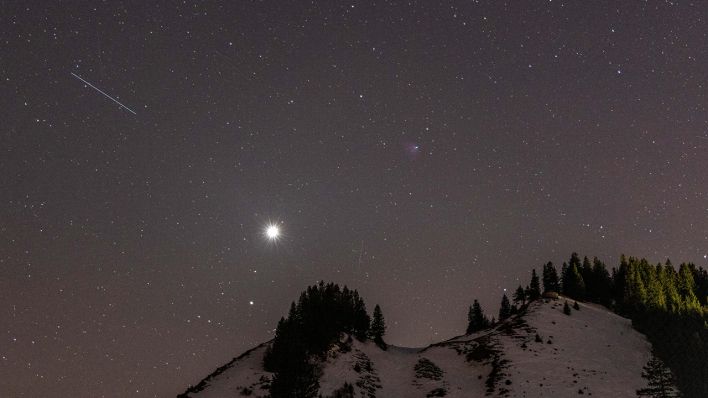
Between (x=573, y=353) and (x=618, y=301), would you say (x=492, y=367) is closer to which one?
(x=573, y=353)

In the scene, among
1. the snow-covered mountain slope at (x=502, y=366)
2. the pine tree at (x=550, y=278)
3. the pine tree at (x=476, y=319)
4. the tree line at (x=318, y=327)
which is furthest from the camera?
the pine tree at (x=550, y=278)

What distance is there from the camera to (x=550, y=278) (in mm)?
130125

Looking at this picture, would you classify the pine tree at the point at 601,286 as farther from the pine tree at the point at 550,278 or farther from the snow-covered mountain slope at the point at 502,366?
the snow-covered mountain slope at the point at 502,366

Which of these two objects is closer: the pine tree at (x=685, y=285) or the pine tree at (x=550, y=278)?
the pine tree at (x=685, y=285)

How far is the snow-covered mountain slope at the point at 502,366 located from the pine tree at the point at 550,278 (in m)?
42.0

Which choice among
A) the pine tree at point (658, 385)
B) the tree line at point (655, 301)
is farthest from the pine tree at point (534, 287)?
the pine tree at point (658, 385)

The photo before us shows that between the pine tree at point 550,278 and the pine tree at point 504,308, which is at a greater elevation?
A: the pine tree at point 550,278

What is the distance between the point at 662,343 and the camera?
71125 mm

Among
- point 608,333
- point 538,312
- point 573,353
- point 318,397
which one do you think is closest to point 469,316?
point 538,312

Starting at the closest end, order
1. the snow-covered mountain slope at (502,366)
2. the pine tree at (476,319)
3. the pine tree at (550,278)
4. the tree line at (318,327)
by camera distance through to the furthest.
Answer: the tree line at (318,327) → the snow-covered mountain slope at (502,366) → the pine tree at (476,319) → the pine tree at (550,278)

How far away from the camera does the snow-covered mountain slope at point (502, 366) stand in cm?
5903

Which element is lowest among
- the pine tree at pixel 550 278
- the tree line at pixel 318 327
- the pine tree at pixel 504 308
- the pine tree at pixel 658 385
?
the pine tree at pixel 658 385

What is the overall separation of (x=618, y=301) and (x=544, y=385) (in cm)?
6150

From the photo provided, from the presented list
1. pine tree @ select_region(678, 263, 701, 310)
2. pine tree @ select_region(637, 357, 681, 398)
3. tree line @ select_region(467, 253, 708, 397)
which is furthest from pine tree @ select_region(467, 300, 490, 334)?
pine tree @ select_region(637, 357, 681, 398)
